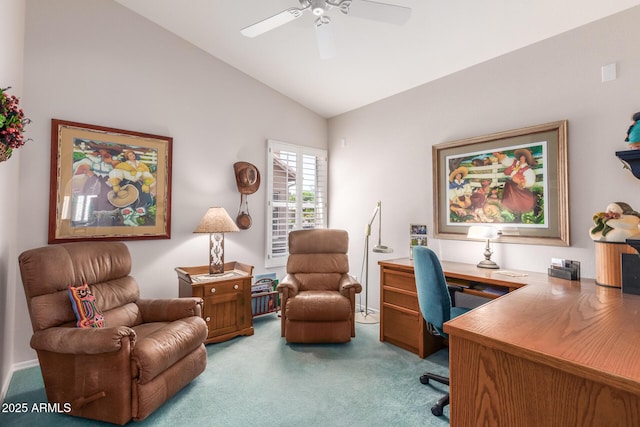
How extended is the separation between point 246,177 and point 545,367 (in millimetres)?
3253

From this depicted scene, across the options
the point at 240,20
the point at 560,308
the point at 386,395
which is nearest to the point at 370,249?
the point at 386,395

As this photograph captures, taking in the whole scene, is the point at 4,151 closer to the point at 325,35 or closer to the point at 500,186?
the point at 325,35

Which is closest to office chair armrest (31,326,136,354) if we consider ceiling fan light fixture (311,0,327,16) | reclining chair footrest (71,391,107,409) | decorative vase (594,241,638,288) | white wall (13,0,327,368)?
reclining chair footrest (71,391,107,409)

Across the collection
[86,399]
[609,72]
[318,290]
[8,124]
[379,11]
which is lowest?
[86,399]

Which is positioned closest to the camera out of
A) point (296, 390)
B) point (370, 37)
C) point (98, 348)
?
point (98, 348)

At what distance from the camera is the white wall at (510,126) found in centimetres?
218

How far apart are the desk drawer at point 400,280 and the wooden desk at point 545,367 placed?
1.53 m

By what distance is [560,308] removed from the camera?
1.33 m

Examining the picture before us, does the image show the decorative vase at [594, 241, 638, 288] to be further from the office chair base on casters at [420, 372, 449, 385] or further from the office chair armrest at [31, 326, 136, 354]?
the office chair armrest at [31, 326, 136, 354]

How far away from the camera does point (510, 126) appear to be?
2.70 metres

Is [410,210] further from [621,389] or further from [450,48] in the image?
[621,389]

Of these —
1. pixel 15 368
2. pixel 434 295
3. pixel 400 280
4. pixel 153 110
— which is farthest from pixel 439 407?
pixel 153 110

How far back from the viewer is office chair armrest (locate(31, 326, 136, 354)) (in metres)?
1.76

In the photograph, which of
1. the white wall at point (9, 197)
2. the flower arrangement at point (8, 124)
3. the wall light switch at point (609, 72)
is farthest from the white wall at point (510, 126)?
the white wall at point (9, 197)
